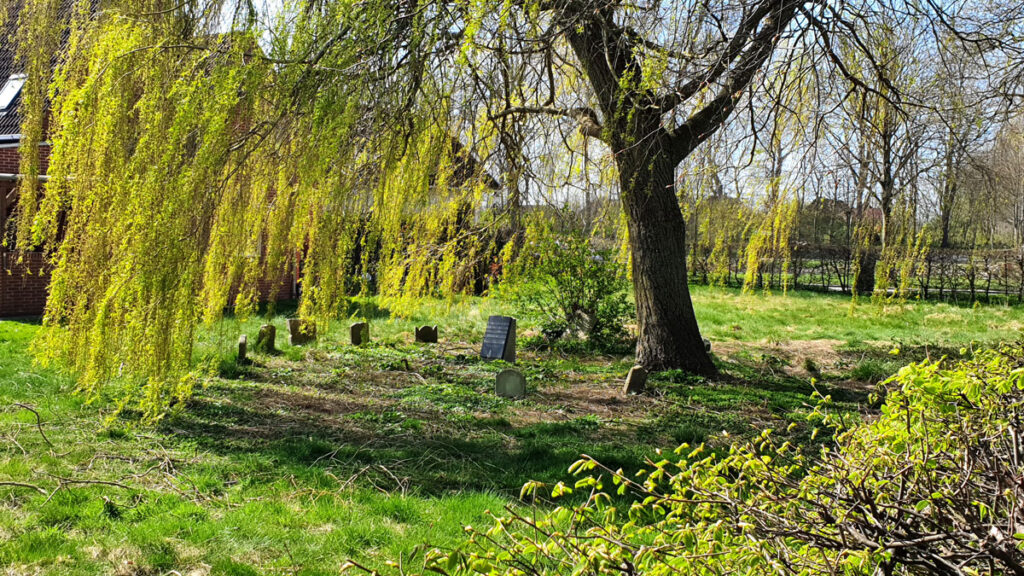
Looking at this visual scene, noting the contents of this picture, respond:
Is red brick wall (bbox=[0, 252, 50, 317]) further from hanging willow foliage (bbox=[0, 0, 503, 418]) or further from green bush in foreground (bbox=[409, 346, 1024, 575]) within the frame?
green bush in foreground (bbox=[409, 346, 1024, 575])

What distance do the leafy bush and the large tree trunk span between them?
1699 mm

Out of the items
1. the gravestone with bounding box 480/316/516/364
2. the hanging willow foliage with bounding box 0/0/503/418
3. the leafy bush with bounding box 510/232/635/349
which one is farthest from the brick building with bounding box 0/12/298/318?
the hanging willow foliage with bounding box 0/0/503/418

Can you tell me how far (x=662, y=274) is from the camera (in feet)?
28.0

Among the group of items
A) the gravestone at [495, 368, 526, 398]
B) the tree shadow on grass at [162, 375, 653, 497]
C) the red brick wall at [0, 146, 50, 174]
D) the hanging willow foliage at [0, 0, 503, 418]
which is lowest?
the tree shadow on grass at [162, 375, 653, 497]

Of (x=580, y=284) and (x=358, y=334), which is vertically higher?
(x=580, y=284)

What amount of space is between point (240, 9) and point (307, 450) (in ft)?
10.2

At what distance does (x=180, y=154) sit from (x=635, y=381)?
495 centimetres

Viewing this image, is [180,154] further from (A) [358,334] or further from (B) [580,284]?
(B) [580,284]

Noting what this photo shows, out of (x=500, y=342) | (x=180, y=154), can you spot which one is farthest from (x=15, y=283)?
(x=180, y=154)

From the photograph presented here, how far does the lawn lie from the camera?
362 centimetres

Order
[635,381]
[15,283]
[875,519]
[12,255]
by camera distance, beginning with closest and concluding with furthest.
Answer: [875,519], [635,381], [12,255], [15,283]

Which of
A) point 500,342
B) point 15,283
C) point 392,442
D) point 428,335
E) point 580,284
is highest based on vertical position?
point 580,284

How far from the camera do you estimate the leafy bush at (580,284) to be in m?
10.4

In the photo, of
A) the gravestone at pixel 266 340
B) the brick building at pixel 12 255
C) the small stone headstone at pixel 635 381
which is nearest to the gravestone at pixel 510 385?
the small stone headstone at pixel 635 381
